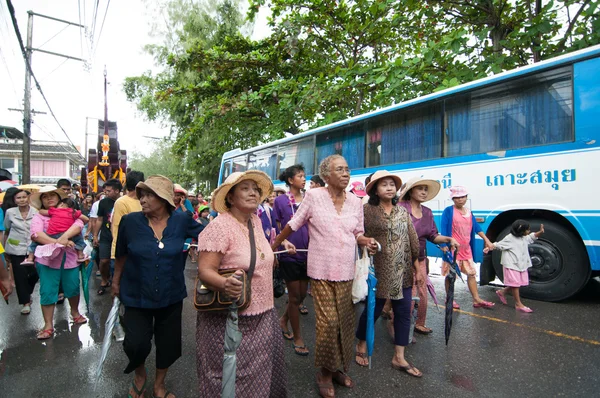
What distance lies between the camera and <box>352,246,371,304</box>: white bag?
284 cm

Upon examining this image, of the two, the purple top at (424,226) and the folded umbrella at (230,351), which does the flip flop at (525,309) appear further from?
the folded umbrella at (230,351)

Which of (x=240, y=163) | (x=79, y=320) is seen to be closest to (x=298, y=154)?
(x=240, y=163)

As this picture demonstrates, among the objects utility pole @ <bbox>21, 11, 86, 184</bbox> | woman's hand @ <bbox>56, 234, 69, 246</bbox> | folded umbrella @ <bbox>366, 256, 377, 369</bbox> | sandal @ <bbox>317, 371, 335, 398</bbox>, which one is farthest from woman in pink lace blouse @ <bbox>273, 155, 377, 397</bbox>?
utility pole @ <bbox>21, 11, 86, 184</bbox>

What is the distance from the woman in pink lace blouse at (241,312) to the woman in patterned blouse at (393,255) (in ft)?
3.74

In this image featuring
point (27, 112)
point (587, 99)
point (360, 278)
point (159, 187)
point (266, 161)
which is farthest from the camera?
point (27, 112)

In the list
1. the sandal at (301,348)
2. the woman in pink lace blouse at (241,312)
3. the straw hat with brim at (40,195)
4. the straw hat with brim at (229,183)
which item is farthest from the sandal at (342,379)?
the straw hat with brim at (40,195)

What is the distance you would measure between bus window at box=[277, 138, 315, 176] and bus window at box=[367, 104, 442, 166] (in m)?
2.02

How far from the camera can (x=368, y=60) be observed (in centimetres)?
1181

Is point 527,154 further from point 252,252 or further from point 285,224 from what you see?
point 252,252

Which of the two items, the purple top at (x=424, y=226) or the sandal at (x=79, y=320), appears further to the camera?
the sandal at (x=79, y=320)

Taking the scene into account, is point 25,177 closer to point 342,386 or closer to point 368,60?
point 368,60

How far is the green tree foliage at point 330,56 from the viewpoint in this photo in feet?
23.5

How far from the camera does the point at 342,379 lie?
2.90 m

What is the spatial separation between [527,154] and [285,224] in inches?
150
